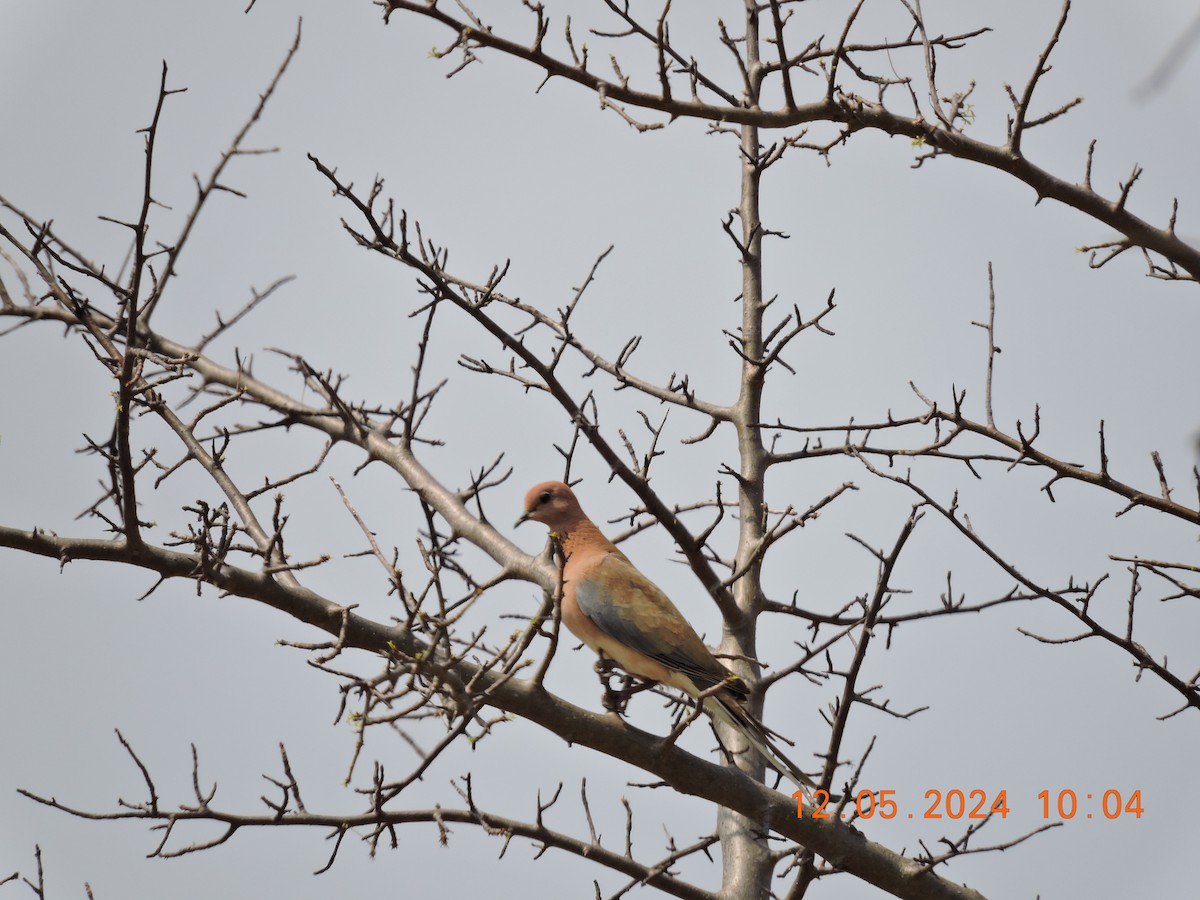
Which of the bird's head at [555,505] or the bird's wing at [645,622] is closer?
the bird's wing at [645,622]

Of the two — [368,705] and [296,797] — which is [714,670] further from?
[368,705]

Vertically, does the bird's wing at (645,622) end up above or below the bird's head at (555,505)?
below

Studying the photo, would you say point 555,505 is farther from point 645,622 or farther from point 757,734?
point 757,734

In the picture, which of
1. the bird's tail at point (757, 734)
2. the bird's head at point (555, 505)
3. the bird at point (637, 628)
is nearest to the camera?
the bird's tail at point (757, 734)

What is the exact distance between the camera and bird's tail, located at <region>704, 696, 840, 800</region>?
5152mm

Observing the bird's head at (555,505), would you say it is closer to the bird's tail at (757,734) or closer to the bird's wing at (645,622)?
the bird's wing at (645,622)

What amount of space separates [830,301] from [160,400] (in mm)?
3364

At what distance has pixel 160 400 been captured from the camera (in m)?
4.64

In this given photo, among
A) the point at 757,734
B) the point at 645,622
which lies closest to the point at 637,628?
the point at 645,622

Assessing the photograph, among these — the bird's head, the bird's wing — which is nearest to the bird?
the bird's wing

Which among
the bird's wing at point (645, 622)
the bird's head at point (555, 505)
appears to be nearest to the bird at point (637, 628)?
the bird's wing at point (645, 622)

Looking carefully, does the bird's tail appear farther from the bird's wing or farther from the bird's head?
the bird's head

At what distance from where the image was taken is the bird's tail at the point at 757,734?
16.9ft

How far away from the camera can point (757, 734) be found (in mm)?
5344
